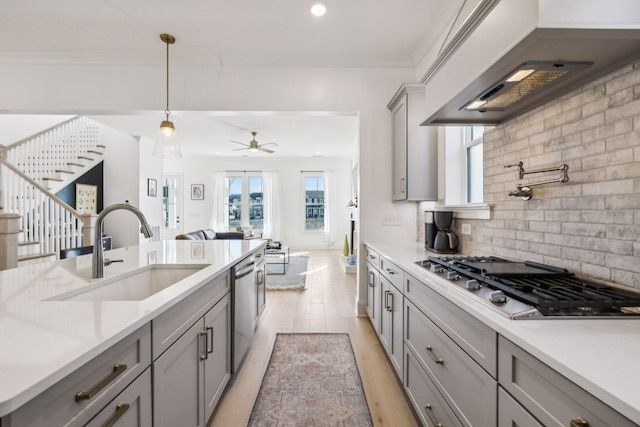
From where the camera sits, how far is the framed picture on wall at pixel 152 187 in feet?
22.6

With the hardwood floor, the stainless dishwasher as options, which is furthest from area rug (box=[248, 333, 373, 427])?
the stainless dishwasher

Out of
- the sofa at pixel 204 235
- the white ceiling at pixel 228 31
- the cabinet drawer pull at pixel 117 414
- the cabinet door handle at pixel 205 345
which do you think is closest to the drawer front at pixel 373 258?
the cabinet door handle at pixel 205 345

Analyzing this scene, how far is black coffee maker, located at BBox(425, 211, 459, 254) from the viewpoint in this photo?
240cm

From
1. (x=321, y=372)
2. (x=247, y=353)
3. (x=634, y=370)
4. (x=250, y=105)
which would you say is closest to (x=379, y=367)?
(x=321, y=372)

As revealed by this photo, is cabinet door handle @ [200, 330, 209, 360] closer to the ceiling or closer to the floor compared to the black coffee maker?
closer to the floor

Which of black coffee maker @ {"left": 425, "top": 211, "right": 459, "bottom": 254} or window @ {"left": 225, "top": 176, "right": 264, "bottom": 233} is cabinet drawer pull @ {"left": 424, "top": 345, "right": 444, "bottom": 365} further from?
window @ {"left": 225, "top": 176, "right": 264, "bottom": 233}

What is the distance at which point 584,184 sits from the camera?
1.35 m

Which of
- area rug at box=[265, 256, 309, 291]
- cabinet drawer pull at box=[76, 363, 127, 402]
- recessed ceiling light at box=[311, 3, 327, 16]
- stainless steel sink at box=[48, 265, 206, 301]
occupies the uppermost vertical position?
recessed ceiling light at box=[311, 3, 327, 16]

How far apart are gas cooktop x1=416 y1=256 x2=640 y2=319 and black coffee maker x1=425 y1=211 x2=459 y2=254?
775 mm

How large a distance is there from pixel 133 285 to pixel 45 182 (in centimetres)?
551

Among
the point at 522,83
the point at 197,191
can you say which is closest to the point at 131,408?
the point at 522,83

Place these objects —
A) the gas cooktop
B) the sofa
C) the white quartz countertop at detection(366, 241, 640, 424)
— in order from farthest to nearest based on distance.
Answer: the sofa < the gas cooktop < the white quartz countertop at detection(366, 241, 640, 424)

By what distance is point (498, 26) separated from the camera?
43.5 inches

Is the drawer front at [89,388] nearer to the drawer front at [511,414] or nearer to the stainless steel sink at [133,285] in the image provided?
the stainless steel sink at [133,285]
